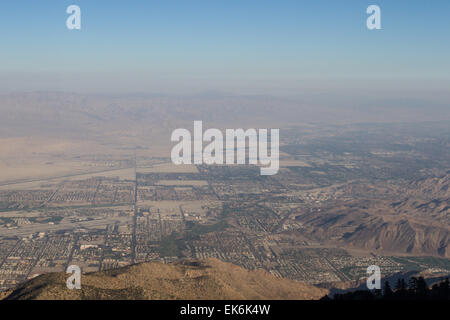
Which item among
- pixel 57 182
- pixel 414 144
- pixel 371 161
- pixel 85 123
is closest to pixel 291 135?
pixel 414 144

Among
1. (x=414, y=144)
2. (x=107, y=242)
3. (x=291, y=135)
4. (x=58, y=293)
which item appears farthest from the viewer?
(x=291, y=135)

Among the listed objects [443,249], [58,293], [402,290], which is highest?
[58,293]

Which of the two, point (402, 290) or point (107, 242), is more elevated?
point (402, 290)

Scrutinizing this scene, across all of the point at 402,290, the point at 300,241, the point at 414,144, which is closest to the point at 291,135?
the point at 414,144

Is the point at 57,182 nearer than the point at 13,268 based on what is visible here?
No

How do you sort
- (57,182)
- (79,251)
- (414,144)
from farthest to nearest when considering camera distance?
(414,144), (57,182), (79,251)

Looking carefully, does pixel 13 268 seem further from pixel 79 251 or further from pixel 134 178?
pixel 134 178
